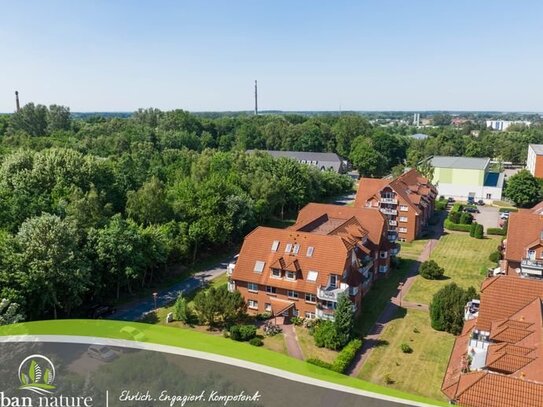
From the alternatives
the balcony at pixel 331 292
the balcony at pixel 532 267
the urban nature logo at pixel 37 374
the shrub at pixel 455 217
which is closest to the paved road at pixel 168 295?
the balcony at pixel 331 292

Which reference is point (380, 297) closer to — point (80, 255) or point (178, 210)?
point (178, 210)

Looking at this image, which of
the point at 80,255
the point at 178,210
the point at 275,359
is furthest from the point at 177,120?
the point at 275,359

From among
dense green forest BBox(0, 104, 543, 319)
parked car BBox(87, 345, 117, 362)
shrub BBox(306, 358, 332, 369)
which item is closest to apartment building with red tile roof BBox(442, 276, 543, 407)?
shrub BBox(306, 358, 332, 369)

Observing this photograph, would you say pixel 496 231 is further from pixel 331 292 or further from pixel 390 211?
pixel 331 292

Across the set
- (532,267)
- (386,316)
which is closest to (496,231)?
(532,267)

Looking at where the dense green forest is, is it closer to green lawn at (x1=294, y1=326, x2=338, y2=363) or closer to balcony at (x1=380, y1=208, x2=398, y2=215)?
green lawn at (x1=294, y1=326, x2=338, y2=363)
